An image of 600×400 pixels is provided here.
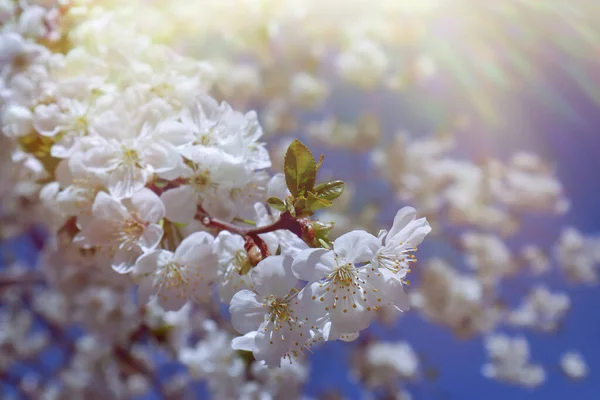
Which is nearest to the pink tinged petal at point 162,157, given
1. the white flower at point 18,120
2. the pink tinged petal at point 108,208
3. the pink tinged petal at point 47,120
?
the pink tinged petal at point 108,208

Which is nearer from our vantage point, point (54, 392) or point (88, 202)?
point (88, 202)

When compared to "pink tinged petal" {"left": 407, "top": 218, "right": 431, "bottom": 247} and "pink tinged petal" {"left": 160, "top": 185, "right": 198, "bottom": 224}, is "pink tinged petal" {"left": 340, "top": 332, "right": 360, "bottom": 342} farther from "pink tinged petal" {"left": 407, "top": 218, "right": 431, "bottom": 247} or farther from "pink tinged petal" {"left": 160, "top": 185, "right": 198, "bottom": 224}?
"pink tinged petal" {"left": 160, "top": 185, "right": 198, "bottom": 224}

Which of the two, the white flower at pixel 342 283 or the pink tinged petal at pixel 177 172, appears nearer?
the white flower at pixel 342 283

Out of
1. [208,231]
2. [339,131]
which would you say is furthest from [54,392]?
[208,231]

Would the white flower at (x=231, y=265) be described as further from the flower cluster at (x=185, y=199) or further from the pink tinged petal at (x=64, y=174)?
the pink tinged petal at (x=64, y=174)

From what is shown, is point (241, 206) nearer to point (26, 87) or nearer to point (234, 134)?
point (234, 134)

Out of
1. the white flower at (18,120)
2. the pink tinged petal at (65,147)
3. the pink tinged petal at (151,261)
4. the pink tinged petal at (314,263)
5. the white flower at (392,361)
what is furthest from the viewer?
the white flower at (392,361)
